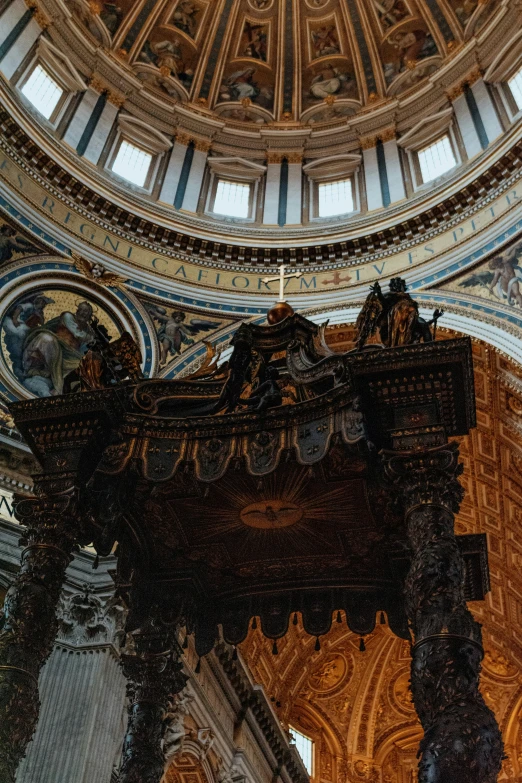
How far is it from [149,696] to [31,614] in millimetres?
1659

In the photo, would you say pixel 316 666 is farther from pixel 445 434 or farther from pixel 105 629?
pixel 445 434

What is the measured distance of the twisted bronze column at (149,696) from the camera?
6.61m

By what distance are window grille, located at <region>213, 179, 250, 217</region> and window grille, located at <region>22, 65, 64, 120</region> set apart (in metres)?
3.23

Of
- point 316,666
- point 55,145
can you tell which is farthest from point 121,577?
point 316,666

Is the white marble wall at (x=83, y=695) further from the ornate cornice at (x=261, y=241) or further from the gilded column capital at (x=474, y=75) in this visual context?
the gilded column capital at (x=474, y=75)

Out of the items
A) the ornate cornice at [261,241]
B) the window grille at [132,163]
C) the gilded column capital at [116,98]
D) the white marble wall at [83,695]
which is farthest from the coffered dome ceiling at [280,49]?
the white marble wall at [83,695]

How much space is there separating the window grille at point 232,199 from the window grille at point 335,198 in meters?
1.37

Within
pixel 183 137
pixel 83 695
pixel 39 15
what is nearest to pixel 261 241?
pixel 183 137

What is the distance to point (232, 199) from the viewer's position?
1689cm

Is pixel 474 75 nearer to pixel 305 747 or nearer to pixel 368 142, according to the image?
pixel 368 142

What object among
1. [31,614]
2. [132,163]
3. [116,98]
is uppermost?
[116,98]

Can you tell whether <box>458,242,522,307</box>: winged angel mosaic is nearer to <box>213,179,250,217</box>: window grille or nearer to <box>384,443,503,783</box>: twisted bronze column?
<box>213,179,250,217</box>: window grille

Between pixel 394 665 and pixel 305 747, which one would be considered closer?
pixel 305 747

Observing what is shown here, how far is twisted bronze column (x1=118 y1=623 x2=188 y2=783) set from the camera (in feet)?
21.7
